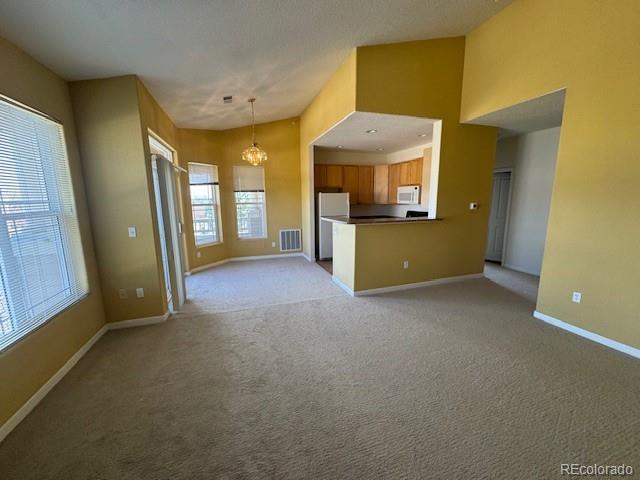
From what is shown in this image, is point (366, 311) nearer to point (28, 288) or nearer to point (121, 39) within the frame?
point (28, 288)

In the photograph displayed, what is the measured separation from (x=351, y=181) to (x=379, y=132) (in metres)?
2.11

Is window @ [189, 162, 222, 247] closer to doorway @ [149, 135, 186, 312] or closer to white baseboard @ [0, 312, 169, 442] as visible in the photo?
doorway @ [149, 135, 186, 312]

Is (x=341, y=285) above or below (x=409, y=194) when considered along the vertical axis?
A: below

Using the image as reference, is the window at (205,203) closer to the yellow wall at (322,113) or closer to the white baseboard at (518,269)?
the yellow wall at (322,113)

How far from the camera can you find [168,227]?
322cm

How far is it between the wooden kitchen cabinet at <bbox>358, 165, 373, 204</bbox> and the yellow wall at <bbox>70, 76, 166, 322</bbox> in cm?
472

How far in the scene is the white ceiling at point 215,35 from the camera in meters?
1.82

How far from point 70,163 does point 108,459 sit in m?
2.53

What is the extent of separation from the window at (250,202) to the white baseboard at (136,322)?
296 cm

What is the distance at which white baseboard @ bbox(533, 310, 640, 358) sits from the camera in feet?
7.60

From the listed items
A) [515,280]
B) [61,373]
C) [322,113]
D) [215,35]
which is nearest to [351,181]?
[322,113]

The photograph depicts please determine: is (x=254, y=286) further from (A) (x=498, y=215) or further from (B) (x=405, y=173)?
(A) (x=498, y=215)

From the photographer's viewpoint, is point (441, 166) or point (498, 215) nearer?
point (441, 166)

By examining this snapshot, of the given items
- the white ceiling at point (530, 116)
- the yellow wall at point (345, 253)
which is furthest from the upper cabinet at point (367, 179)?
the yellow wall at point (345, 253)
